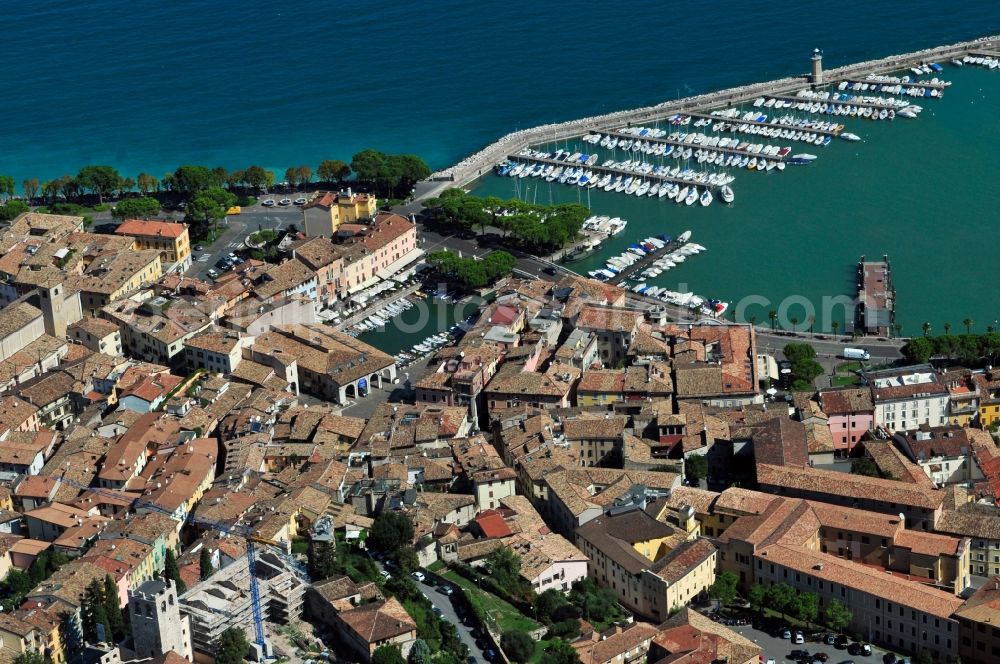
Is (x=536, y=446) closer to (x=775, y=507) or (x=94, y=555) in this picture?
(x=775, y=507)

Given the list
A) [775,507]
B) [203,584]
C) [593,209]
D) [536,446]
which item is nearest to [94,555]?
[203,584]

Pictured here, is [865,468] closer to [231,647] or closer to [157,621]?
[231,647]

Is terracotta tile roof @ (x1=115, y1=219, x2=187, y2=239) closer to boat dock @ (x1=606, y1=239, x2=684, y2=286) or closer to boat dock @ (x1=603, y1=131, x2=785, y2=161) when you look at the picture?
boat dock @ (x1=606, y1=239, x2=684, y2=286)

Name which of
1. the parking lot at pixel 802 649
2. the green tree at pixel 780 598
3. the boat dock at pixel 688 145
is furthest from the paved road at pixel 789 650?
the boat dock at pixel 688 145

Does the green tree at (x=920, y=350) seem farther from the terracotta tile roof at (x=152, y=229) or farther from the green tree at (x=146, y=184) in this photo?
the green tree at (x=146, y=184)

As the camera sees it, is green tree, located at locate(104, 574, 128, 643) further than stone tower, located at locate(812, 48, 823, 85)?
No

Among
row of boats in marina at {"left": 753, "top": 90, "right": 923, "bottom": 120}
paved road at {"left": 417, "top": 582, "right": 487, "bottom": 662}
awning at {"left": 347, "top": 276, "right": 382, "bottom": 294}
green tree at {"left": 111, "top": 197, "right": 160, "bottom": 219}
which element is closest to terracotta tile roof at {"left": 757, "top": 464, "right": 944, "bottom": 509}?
paved road at {"left": 417, "top": 582, "right": 487, "bottom": 662}

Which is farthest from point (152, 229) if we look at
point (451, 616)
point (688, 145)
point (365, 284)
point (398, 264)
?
point (451, 616)
